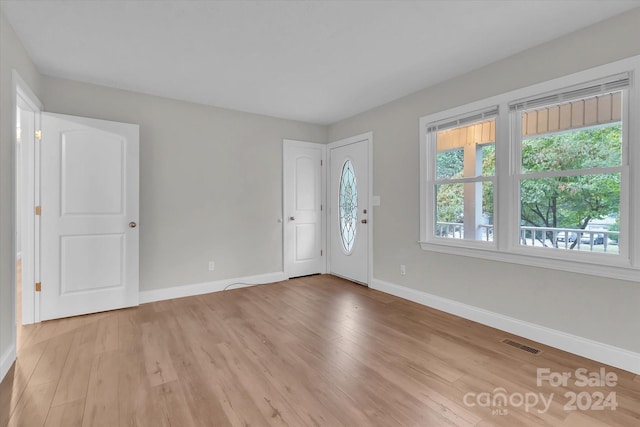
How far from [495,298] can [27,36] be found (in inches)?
178

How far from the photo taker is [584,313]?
227 centimetres

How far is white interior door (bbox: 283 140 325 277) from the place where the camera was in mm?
4582

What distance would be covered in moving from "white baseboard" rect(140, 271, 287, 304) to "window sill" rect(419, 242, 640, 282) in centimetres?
233

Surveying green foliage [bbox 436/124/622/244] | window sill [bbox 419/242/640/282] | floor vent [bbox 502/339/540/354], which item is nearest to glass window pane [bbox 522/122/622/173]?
green foliage [bbox 436/124/622/244]

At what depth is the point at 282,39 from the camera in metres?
2.38

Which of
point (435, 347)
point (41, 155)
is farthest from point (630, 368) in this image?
point (41, 155)

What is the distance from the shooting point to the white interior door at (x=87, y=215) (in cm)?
294

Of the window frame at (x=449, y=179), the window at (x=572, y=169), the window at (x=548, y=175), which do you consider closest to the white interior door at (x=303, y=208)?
the window frame at (x=449, y=179)

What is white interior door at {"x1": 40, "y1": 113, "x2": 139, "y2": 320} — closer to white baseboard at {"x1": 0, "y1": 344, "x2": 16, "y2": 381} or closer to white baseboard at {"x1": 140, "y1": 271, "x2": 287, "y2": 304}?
white baseboard at {"x1": 140, "y1": 271, "x2": 287, "y2": 304}

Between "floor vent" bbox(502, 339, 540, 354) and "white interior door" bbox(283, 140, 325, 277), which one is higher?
"white interior door" bbox(283, 140, 325, 277)

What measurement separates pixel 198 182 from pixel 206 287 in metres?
1.36

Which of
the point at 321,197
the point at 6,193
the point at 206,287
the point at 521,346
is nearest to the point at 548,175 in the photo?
the point at 521,346

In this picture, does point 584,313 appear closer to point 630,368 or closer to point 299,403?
point 630,368

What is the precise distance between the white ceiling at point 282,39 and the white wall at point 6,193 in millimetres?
216
